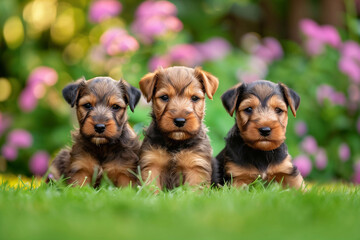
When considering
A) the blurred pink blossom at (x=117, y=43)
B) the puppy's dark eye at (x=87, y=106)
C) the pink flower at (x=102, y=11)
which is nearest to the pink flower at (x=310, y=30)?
the blurred pink blossom at (x=117, y=43)

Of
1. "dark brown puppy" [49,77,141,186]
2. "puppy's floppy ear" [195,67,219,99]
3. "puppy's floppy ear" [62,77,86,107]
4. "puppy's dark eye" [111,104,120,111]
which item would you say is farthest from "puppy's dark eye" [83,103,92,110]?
"puppy's floppy ear" [195,67,219,99]

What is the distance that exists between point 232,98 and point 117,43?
3.37 m

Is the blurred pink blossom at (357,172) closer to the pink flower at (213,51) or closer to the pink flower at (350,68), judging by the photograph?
the pink flower at (350,68)

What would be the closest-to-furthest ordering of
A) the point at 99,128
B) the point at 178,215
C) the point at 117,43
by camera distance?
the point at 178,215, the point at 99,128, the point at 117,43

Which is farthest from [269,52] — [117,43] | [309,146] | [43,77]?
[43,77]

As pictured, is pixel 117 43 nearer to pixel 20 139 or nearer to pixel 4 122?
pixel 20 139

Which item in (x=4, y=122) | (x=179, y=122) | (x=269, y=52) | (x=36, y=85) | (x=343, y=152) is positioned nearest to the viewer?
(x=179, y=122)

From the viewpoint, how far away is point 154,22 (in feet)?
26.9

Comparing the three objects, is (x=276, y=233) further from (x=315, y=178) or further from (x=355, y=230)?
(x=315, y=178)

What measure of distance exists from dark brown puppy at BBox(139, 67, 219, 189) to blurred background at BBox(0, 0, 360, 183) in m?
2.12

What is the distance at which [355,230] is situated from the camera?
3.13m

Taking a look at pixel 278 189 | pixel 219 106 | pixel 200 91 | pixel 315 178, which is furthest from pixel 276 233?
pixel 315 178

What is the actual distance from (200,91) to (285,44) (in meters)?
7.02

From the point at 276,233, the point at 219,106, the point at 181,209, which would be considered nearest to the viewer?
the point at 276,233
